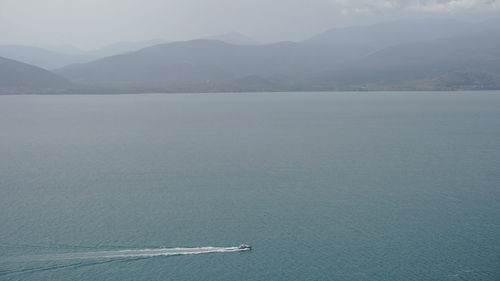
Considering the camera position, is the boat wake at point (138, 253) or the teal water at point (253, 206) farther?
the boat wake at point (138, 253)

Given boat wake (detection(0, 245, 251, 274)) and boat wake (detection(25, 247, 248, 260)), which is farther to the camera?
boat wake (detection(25, 247, 248, 260))

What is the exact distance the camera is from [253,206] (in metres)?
38.1

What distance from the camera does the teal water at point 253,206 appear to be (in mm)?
28188

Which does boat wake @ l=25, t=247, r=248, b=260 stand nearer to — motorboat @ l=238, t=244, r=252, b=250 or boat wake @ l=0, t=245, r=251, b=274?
boat wake @ l=0, t=245, r=251, b=274

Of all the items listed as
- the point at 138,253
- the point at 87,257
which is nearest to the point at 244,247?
the point at 138,253

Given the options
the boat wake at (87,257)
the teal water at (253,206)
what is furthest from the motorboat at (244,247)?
the teal water at (253,206)

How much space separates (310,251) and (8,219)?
905 inches

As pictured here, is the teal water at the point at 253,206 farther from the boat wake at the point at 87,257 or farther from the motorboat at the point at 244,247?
the motorboat at the point at 244,247

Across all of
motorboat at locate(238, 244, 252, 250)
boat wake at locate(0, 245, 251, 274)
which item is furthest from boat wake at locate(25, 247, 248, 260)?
motorboat at locate(238, 244, 252, 250)

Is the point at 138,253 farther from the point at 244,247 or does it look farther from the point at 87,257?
the point at 244,247

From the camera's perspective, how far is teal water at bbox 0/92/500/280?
2819cm

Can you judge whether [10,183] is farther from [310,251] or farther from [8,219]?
[310,251]

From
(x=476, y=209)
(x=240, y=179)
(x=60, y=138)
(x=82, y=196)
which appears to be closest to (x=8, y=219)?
(x=82, y=196)

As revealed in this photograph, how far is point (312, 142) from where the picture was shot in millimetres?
67500
